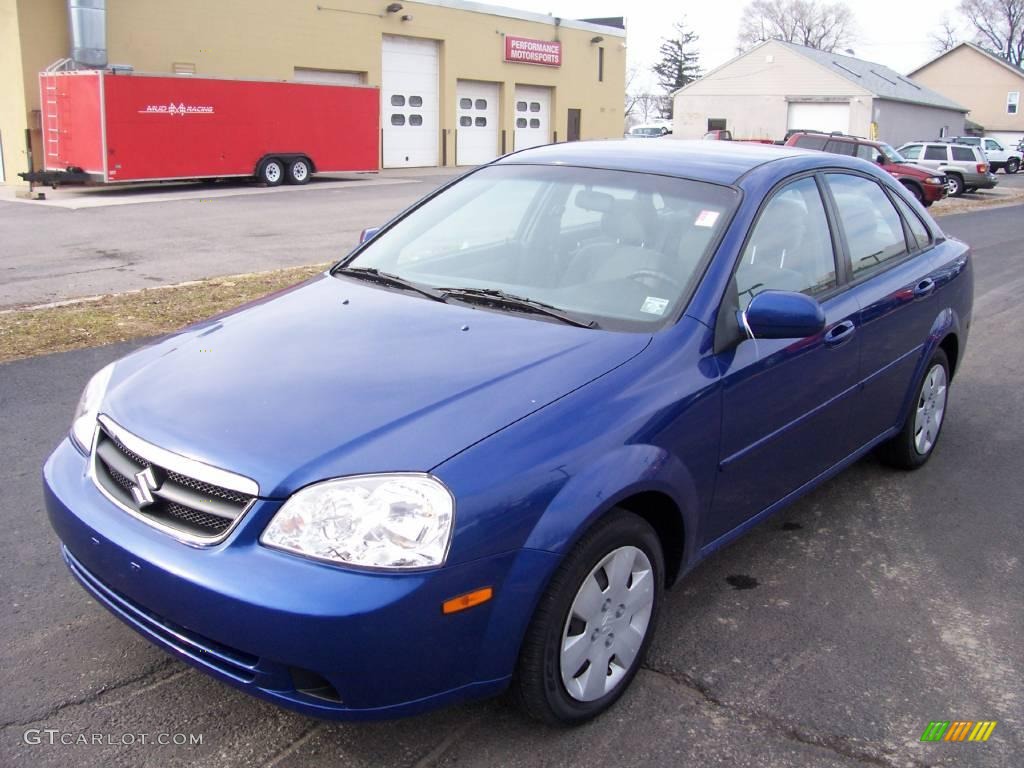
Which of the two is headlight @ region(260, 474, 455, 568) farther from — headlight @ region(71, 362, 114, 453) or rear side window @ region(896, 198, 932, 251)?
rear side window @ region(896, 198, 932, 251)

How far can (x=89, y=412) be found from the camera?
312 centimetres

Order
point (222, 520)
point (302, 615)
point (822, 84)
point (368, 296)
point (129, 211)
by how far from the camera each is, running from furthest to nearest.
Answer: point (822, 84) < point (129, 211) < point (368, 296) < point (222, 520) < point (302, 615)

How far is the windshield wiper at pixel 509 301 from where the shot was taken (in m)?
3.29

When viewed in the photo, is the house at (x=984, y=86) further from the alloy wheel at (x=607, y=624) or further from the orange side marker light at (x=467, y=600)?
the orange side marker light at (x=467, y=600)

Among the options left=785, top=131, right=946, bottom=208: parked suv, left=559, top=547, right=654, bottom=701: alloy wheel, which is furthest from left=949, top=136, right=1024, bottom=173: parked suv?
left=559, top=547, right=654, bottom=701: alloy wheel

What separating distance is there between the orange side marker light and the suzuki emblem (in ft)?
2.89

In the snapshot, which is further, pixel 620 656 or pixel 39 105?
pixel 39 105

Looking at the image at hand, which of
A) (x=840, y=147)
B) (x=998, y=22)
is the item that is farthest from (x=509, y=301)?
(x=998, y=22)

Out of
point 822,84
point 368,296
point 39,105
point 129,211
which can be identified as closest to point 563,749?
point 368,296

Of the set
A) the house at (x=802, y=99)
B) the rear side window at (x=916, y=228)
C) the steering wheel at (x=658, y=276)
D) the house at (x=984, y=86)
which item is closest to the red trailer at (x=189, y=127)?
the rear side window at (x=916, y=228)

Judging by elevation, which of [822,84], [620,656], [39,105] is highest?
[822,84]

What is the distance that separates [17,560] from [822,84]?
1993 inches

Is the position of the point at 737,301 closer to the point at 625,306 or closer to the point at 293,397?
the point at 625,306

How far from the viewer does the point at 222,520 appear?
2.50m
